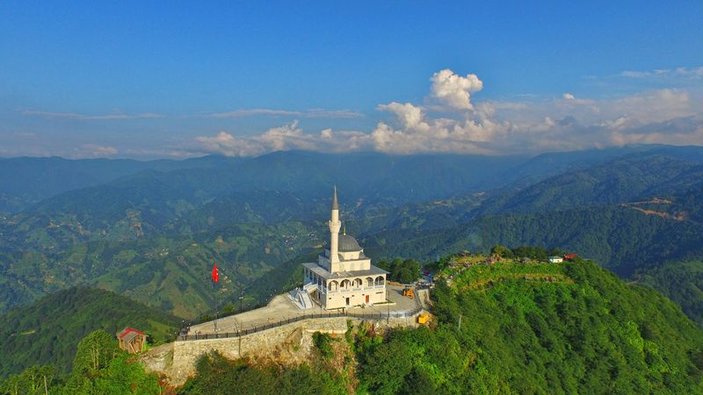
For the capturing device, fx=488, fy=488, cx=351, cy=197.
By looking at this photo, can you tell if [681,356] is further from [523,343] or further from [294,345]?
[294,345]

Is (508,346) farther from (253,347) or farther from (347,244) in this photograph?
(253,347)

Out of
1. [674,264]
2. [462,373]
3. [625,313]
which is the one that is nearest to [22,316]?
[462,373]

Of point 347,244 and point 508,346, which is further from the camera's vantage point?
point 508,346

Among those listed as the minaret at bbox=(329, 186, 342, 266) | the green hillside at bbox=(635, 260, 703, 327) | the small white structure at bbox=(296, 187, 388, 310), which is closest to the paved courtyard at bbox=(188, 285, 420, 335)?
the small white structure at bbox=(296, 187, 388, 310)

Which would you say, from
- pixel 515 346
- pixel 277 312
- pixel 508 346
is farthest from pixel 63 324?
pixel 515 346

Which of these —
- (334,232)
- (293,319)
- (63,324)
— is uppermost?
(334,232)

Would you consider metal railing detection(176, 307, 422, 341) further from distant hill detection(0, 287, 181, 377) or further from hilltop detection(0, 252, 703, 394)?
distant hill detection(0, 287, 181, 377)

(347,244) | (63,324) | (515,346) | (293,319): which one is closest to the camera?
(293,319)

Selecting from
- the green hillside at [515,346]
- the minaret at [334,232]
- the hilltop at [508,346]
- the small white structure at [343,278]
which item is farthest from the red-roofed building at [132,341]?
the minaret at [334,232]
